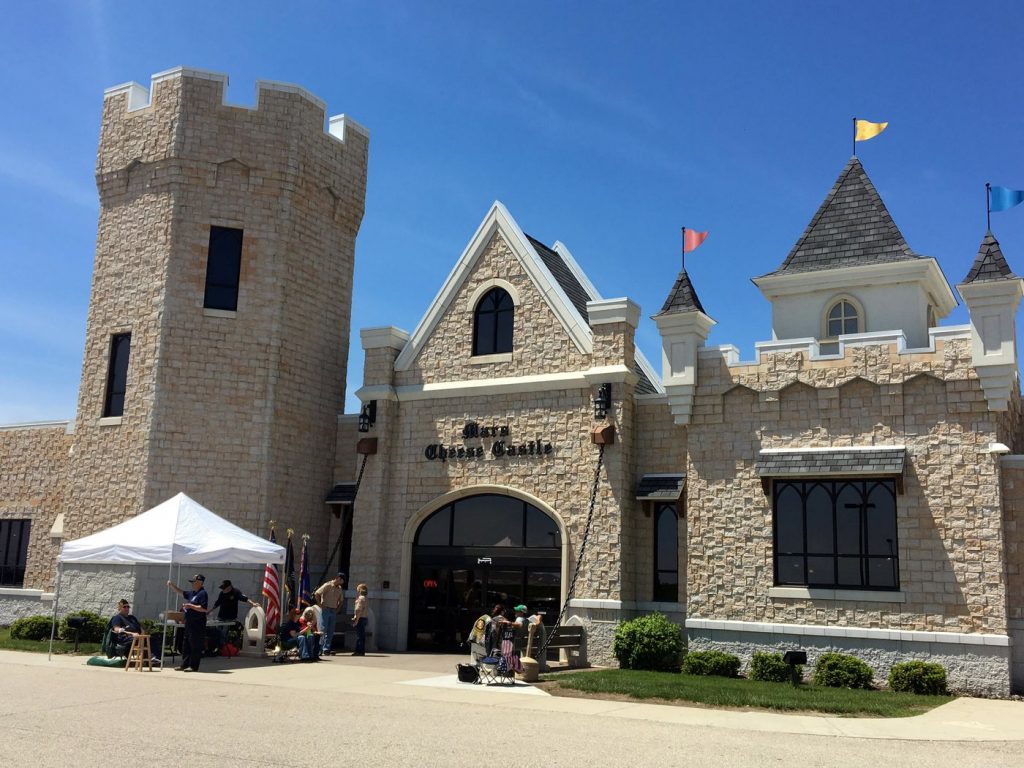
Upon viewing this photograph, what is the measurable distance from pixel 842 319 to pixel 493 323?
805 cm

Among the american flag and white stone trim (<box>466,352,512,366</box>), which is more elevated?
white stone trim (<box>466,352,512,366</box>)

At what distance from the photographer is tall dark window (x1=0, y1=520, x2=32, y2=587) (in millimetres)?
26656

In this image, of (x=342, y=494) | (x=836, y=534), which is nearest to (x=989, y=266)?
(x=836, y=534)

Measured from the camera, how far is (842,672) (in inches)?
683

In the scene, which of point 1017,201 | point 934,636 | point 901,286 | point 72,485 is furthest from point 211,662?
point 1017,201

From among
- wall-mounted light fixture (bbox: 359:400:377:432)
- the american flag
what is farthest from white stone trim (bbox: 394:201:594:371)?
the american flag

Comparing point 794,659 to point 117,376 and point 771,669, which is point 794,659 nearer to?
point 771,669

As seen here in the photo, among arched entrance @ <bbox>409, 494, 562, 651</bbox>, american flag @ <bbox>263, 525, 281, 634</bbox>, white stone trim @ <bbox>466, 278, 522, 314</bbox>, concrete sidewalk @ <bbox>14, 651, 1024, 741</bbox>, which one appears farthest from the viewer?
white stone trim @ <bbox>466, 278, 522, 314</bbox>

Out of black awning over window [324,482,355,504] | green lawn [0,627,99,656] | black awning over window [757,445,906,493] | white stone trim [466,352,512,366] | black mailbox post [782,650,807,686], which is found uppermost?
white stone trim [466,352,512,366]

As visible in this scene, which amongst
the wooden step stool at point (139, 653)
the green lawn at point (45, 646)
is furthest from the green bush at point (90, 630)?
the wooden step stool at point (139, 653)

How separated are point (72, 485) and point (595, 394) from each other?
1329 cm

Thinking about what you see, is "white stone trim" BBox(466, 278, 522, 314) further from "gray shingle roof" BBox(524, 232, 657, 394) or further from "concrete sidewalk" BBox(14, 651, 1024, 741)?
"concrete sidewalk" BBox(14, 651, 1024, 741)

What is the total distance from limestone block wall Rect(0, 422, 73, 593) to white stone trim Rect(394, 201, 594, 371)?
34.6 feet

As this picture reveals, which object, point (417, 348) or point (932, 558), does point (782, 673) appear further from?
point (417, 348)
